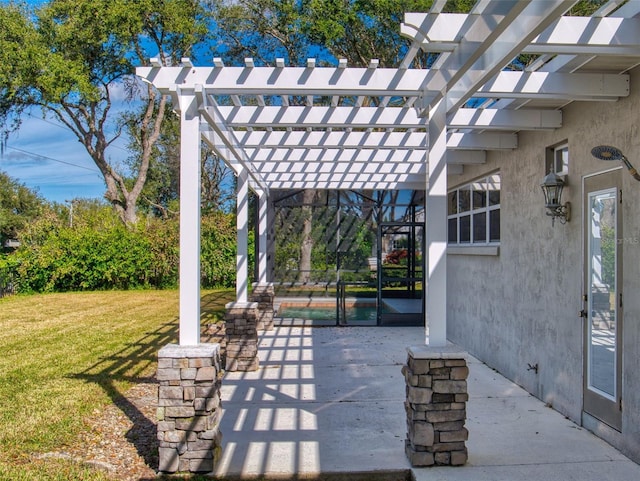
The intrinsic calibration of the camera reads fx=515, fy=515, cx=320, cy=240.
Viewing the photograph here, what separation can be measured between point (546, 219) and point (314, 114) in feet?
8.61

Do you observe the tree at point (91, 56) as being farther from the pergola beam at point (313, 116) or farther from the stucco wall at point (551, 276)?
the stucco wall at point (551, 276)

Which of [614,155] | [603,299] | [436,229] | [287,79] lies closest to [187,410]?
[436,229]

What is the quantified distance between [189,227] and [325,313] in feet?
24.2

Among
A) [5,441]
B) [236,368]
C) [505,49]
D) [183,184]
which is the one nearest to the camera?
[505,49]

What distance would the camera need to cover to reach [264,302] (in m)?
9.56

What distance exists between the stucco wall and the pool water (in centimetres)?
342

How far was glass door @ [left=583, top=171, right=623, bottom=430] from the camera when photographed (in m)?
4.07

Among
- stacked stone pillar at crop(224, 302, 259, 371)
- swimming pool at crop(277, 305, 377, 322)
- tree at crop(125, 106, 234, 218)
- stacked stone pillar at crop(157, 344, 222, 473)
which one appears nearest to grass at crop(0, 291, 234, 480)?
stacked stone pillar at crop(157, 344, 222, 473)

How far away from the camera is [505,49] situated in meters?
3.04

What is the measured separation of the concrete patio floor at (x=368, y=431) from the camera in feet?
12.0

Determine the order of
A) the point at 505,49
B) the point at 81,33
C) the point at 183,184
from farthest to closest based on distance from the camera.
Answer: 1. the point at 81,33
2. the point at 183,184
3. the point at 505,49

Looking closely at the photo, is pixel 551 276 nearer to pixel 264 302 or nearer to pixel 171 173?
pixel 264 302

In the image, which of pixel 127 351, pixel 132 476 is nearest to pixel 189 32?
pixel 127 351

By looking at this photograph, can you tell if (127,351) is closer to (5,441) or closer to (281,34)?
(5,441)
